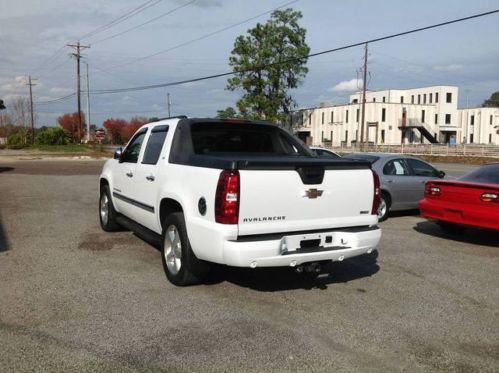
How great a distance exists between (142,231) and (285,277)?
2.03 meters

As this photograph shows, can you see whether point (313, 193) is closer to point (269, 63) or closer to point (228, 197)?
point (228, 197)

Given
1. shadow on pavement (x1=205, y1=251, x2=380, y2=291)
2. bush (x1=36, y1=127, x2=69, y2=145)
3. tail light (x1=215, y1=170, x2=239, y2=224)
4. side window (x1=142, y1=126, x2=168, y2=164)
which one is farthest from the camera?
bush (x1=36, y1=127, x2=69, y2=145)

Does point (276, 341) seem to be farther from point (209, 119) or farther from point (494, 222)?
point (494, 222)

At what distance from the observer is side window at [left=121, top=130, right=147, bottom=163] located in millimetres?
7250

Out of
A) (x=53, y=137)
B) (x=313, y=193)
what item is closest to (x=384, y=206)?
(x=313, y=193)

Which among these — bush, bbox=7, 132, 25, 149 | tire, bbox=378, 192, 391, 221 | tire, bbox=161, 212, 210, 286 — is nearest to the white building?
bush, bbox=7, 132, 25, 149

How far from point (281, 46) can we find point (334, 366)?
67699 mm

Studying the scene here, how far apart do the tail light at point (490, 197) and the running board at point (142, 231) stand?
495 cm

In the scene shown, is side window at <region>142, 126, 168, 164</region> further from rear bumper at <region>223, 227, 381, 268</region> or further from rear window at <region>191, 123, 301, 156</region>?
rear bumper at <region>223, 227, 381, 268</region>

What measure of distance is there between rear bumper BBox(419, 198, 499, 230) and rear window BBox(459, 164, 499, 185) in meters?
0.54

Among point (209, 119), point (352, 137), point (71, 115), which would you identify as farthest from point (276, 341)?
point (71, 115)

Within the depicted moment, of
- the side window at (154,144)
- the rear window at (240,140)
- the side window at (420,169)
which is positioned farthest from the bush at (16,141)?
the rear window at (240,140)

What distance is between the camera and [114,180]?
7957mm

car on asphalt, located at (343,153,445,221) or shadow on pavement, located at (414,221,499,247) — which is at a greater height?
car on asphalt, located at (343,153,445,221)
